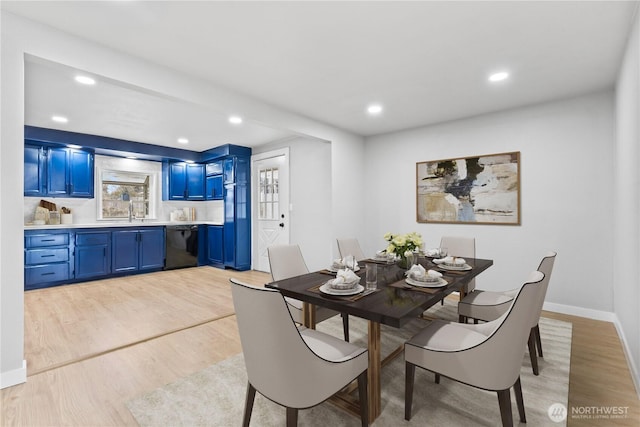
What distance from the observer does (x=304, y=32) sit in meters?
2.14

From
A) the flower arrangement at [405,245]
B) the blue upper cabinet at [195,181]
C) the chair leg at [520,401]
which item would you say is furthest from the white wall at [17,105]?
the blue upper cabinet at [195,181]

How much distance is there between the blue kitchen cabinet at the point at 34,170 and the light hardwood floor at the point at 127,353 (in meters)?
1.63

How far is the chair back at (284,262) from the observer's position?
254 cm

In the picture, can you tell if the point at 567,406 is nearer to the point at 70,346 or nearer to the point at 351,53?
the point at 351,53

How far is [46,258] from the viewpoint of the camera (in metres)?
4.60

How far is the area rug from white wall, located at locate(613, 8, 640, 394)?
0.57 metres

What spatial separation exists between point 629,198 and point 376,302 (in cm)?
216

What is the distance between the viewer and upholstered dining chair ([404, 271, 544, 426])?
4.51 ft

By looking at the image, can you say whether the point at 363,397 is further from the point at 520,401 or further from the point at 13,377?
the point at 13,377

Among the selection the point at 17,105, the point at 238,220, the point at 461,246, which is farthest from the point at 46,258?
the point at 461,246

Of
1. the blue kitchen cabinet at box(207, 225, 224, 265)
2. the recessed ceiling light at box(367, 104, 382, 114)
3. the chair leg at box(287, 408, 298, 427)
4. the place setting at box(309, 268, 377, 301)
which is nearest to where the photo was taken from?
the chair leg at box(287, 408, 298, 427)

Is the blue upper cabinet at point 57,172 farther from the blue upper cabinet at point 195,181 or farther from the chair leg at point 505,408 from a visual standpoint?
the chair leg at point 505,408

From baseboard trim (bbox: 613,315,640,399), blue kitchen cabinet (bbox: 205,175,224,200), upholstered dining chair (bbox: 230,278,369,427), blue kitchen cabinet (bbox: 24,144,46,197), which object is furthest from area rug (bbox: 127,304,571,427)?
blue kitchen cabinet (bbox: 24,144,46,197)

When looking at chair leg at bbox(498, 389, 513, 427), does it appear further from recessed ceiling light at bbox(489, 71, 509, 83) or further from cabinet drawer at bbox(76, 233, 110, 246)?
cabinet drawer at bbox(76, 233, 110, 246)
